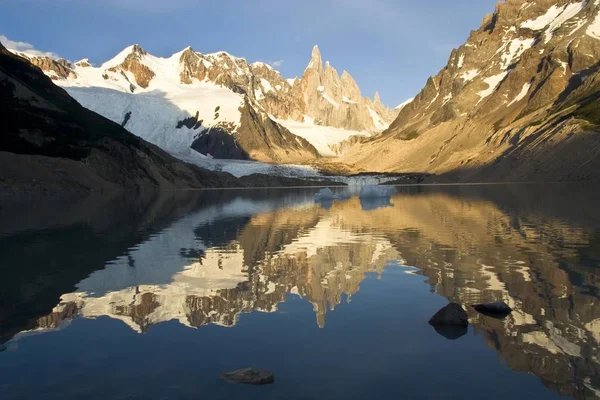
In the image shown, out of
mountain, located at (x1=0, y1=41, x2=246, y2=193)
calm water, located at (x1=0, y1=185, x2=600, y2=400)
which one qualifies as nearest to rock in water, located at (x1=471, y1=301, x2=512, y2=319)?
calm water, located at (x1=0, y1=185, x2=600, y2=400)

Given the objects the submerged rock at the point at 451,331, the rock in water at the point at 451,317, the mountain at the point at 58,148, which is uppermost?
the mountain at the point at 58,148

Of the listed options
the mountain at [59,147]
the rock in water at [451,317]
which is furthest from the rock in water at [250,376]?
the mountain at [59,147]

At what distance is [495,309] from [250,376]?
844 centimetres

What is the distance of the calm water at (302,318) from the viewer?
11.7 m

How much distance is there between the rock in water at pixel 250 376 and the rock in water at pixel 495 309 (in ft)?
25.6

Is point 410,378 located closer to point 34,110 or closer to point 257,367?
point 257,367

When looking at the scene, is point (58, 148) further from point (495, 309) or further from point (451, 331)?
point (451, 331)

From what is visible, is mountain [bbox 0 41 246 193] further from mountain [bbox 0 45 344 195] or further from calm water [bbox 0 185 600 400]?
calm water [bbox 0 185 600 400]

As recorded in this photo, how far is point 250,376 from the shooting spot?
11.7 meters

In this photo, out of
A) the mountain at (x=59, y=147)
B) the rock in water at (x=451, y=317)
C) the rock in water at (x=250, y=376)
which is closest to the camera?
the rock in water at (x=250, y=376)

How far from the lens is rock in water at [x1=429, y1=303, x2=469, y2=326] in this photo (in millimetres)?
15562

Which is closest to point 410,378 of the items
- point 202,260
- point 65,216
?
point 202,260

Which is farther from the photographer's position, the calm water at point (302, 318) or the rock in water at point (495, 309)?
the rock in water at point (495, 309)

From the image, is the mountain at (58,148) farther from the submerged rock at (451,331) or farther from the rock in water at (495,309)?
the submerged rock at (451,331)
